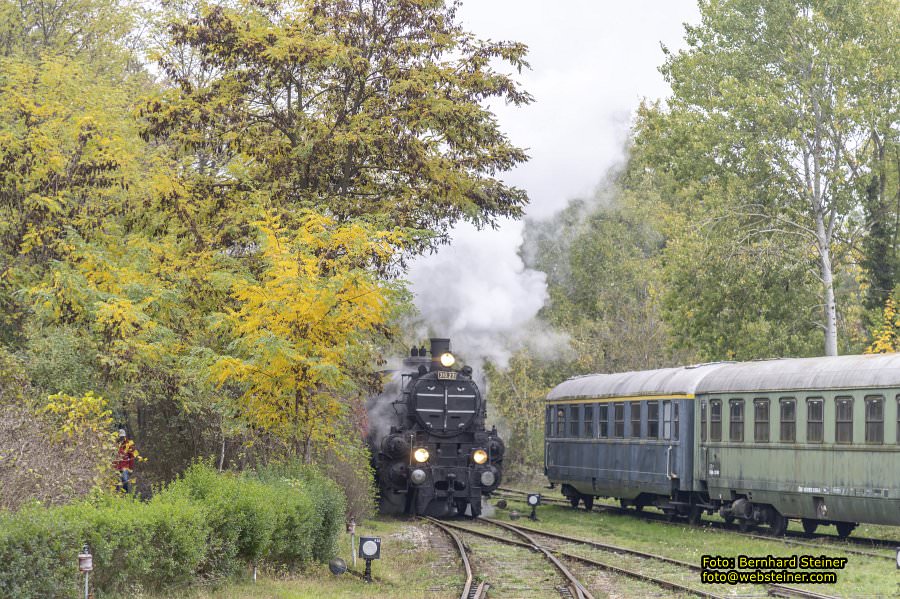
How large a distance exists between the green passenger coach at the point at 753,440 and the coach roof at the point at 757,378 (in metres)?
0.02

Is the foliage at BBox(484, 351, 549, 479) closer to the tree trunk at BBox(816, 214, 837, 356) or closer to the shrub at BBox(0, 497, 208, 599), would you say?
the tree trunk at BBox(816, 214, 837, 356)

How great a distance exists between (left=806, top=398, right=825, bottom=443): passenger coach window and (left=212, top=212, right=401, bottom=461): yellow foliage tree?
735 cm

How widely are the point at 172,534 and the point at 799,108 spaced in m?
23.7

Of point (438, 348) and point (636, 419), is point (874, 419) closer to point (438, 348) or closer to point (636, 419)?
point (636, 419)

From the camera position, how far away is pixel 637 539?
2175 cm

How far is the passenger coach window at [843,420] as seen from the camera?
18891mm

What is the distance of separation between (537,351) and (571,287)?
15.9 metres

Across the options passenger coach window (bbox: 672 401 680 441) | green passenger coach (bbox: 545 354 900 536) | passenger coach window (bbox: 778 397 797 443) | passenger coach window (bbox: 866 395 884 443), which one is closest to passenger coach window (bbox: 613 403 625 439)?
green passenger coach (bbox: 545 354 900 536)

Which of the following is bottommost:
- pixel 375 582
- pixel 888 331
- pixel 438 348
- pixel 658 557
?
pixel 375 582

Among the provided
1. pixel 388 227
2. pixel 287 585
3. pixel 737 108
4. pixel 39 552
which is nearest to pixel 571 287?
pixel 737 108

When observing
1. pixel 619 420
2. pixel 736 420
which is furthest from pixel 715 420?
pixel 619 420

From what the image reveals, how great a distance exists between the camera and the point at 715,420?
22594mm

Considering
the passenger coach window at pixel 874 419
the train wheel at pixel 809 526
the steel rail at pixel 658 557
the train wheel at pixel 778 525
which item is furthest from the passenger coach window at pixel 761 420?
the steel rail at pixel 658 557

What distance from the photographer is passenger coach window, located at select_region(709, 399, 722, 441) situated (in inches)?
883
